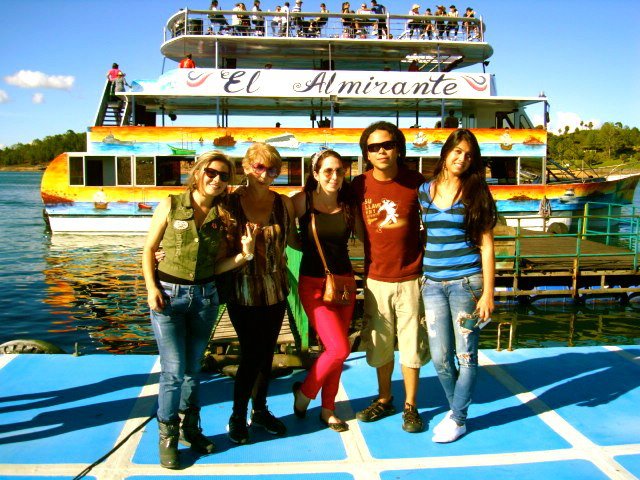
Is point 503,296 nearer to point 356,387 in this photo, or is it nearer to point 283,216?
point 356,387

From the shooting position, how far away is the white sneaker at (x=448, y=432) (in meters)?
3.32

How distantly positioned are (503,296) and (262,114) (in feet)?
36.0

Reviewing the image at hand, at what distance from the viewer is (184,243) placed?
2.98 m

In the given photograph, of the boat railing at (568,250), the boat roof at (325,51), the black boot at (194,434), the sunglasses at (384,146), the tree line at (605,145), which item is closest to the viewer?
the black boot at (194,434)

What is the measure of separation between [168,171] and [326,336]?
14.4 metres

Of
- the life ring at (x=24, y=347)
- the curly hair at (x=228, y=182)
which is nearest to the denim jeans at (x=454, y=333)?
the curly hair at (x=228, y=182)

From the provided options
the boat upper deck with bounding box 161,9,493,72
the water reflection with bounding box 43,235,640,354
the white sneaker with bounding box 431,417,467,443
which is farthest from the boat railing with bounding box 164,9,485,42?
the white sneaker with bounding box 431,417,467,443

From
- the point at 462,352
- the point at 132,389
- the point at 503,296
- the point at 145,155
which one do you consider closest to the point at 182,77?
the point at 145,155

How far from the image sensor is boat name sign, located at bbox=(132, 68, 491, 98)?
16.6m

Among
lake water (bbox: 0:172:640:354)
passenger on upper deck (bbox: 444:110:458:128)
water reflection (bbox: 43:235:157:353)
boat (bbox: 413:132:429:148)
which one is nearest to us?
lake water (bbox: 0:172:640:354)

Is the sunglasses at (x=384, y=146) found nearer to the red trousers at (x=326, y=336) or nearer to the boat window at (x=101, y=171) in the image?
the red trousers at (x=326, y=336)

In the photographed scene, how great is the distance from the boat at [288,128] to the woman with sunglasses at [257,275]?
12571 mm

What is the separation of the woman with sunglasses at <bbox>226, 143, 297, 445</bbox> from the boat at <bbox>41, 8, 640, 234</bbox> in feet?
41.2

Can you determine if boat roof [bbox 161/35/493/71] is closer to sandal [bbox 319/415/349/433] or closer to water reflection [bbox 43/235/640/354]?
water reflection [bbox 43/235/640/354]
